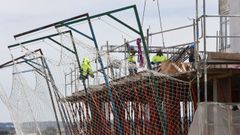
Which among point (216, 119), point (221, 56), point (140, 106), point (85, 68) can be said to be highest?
point (221, 56)

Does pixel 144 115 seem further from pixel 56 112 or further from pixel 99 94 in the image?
pixel 56 112

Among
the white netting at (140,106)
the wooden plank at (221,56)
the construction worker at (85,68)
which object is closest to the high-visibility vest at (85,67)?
the construction worker at (85,68)

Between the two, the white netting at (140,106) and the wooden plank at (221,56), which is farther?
the white netting at (140,106)

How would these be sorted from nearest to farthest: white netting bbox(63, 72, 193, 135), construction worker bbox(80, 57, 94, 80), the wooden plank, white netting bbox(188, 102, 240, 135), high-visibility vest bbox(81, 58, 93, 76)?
white netting bbox(188, 102, 240, 135)
the wooden plank
white netting bbox(63, 72, 193, 135)
construction worker bbox(80, 57, 94, 80)
high-visibility vest bbox(81, 58, 93, 76)

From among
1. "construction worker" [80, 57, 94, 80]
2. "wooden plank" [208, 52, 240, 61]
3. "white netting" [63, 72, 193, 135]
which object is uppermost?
"wooden plank" [208, 52, 240, 61]

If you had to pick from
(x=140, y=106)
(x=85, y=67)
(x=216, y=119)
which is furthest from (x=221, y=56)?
(x=85, y=67)

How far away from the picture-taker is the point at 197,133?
611 inches

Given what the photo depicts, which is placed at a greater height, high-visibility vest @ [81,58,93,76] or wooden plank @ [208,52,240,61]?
wooden plank @ [208,52,240,61]

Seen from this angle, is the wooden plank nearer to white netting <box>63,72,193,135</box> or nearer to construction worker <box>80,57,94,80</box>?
white netting <box>63,72,193,135</box>

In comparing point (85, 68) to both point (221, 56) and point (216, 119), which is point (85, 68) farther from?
point (216, 119)

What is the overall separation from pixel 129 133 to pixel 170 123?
3319 mm

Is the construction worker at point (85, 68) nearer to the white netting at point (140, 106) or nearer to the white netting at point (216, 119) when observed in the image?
the white netting at point (140, 106)

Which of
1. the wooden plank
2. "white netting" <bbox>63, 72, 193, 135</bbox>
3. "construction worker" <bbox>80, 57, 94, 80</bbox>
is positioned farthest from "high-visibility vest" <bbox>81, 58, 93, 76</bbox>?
the wooden plank

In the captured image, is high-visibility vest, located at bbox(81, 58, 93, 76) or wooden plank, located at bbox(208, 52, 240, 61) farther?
high-visibility vest, located at bbox(81, 58, 93, 76)
